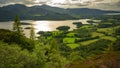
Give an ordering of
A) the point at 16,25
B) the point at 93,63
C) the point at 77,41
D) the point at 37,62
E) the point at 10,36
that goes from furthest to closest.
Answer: the point at 77,41
the point at 16,25
the point at 10,36
the point at 37,62
the point at 93,63

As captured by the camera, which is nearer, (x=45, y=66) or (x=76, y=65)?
(x=76, y=65)

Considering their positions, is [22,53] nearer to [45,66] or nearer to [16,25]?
[45,66]

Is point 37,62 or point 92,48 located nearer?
point 37,62

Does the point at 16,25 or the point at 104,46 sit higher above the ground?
the point at 16,25

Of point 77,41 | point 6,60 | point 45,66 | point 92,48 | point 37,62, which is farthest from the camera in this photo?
point 77,41

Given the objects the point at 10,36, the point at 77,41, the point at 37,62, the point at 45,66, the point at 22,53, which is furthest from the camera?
the point at 77,41

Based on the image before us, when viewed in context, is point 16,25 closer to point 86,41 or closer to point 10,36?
point 10,36

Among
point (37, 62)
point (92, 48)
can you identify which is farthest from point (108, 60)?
point (92, 48)

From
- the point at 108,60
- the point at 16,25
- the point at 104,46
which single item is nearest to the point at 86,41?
the point at 104,46

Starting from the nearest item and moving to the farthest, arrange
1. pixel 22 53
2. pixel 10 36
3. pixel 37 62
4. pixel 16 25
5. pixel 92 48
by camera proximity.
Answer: pixel 22 53 → pixel 37 62 → pixel 10 36 → pixel 16 25 → pixel 92 48
